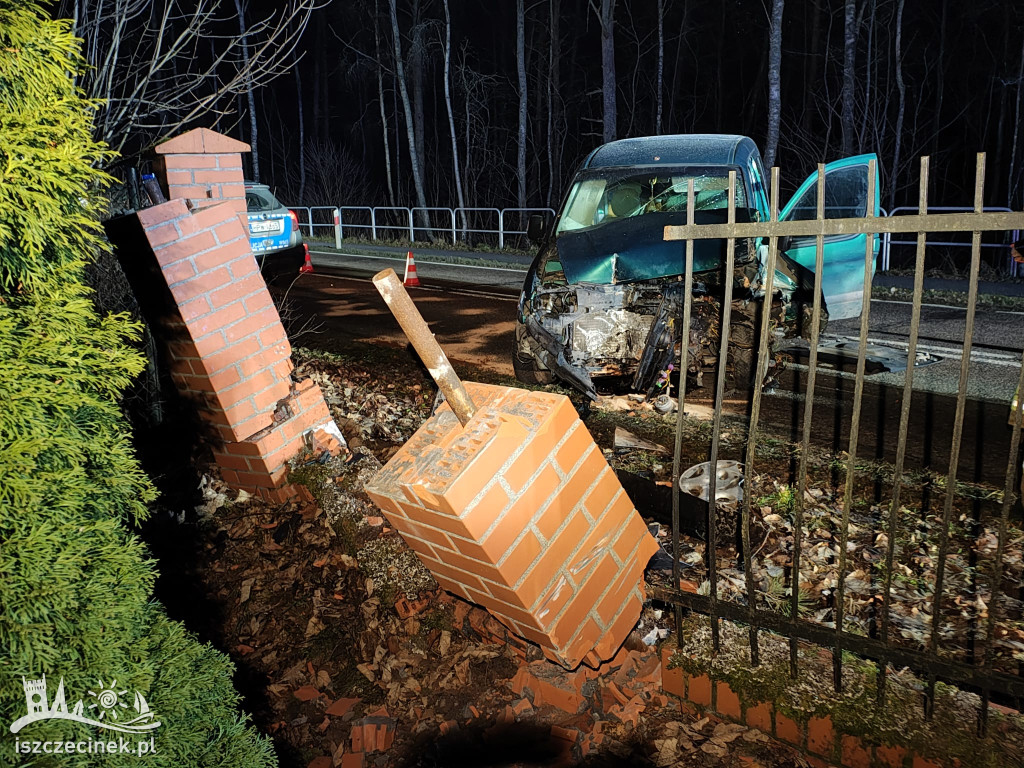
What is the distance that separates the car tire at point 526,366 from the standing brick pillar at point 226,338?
2295mm

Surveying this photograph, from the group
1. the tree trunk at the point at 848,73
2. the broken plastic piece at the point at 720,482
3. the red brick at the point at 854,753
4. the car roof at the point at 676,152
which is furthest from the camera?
the tree trunk at the point at 848,73

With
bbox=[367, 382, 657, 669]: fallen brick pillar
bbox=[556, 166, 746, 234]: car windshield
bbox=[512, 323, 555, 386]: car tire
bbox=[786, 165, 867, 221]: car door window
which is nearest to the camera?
bbox=[367, 382, 657, 669]: fallen brick pillar

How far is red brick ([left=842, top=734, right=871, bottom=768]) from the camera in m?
2.33

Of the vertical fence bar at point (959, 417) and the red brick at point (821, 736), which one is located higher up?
the vertical fence bar at point (959, 417)

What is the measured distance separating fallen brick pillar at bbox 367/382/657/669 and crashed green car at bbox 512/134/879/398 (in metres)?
3.05

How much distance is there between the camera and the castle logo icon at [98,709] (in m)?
1.45

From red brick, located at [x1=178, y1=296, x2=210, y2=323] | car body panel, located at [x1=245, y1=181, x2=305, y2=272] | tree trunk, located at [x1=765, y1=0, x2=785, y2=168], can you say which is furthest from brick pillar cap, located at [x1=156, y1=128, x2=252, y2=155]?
tree trunk, located at [x1=765, y1=0, x2=785, y2=168]

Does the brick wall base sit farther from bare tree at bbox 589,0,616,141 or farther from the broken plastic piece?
bare tree at bbox 589,0,616,141

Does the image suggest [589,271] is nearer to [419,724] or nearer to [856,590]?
[856,590]

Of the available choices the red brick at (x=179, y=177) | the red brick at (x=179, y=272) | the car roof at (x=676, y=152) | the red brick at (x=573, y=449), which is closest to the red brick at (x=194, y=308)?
the red brick at (x=179, y=272)

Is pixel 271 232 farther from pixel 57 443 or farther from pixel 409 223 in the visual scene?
pixel 409 223

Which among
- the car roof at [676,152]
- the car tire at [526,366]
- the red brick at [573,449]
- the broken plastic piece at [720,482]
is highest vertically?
the car roof at [676,152]

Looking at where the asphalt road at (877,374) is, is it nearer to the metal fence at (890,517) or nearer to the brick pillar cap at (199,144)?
the metal fence at (890,517)

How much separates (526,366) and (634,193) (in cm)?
203
